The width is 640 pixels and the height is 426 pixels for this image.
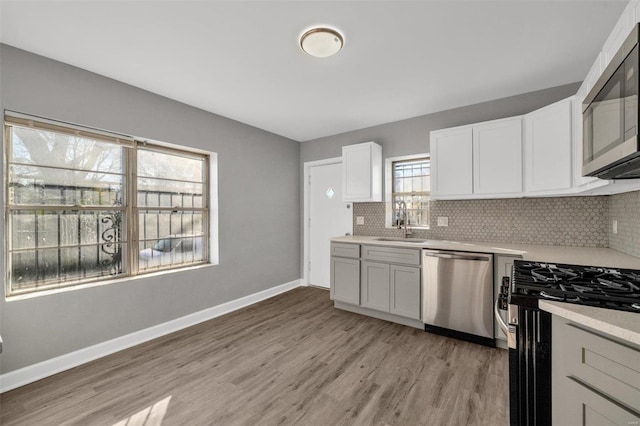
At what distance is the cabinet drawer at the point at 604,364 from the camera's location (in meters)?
0.86

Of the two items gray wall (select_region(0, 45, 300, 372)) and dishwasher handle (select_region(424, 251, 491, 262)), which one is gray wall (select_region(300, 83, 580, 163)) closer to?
gray wall (select_region(0, 45, 300, 372))

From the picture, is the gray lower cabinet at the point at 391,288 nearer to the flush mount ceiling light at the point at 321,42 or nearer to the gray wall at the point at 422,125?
the gray wall at the point at 422,125

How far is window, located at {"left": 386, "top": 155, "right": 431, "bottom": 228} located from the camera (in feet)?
11.8

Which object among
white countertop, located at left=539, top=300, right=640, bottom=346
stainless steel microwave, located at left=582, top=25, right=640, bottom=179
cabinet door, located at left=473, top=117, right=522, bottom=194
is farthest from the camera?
cabinet door, located at left=473, top=117, right=522, bottom=194

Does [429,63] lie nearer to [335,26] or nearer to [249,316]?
[335,26]

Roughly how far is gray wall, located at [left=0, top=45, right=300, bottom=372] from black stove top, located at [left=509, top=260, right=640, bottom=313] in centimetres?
316

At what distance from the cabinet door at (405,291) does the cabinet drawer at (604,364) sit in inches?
73.8

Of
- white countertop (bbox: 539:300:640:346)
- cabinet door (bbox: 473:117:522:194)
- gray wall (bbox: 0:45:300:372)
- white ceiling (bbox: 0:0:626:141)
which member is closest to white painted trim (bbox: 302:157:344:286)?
gray wall (bbox: 0:45:300:372)

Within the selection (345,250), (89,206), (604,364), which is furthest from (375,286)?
(89,206)

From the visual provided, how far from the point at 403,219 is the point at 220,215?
2539 millimetres

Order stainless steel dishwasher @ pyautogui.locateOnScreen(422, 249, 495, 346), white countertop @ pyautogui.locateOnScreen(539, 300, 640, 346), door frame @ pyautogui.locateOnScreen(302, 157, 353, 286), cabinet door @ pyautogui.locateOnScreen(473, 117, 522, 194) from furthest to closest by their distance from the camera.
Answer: door frame @ pyautogui.locateOnScreen(302, 157, 353, 286) → cabinet door @ pyautogui.locateOnScreen(473, 117, 522, 194) → stainless steel dishwasher @ pyautogui.locateOnScreen(422, 249, 495, 346) → white countertop @ pyautogui.locateOnScreen(539, 300, 640, 346)

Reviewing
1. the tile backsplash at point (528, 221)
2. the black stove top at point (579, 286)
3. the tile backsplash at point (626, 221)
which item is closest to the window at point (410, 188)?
the tile backsplash at point (528, 221)

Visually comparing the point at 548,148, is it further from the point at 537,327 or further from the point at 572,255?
the point at 537,327

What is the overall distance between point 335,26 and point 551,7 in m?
1.39
